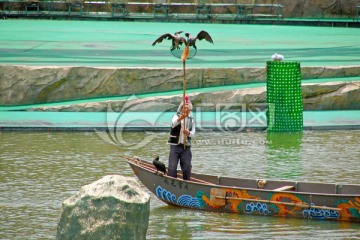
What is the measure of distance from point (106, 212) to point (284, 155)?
1036 centimetres

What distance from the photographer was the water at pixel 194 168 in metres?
13.0

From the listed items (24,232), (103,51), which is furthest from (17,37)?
(24,232)

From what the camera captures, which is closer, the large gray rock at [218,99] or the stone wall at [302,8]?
the large gray rock at [218,99]

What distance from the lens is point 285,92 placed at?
22.0m

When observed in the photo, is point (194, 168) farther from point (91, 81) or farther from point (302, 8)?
point (302, 8)

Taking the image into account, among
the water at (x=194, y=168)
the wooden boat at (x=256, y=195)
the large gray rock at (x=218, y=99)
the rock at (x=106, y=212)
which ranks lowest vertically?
the water at (x=194, y=168)

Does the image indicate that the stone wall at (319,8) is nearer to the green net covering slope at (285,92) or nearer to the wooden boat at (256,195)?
the green net covering slope at (285,92)

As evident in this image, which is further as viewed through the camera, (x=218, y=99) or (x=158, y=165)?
(x=218, y=99)

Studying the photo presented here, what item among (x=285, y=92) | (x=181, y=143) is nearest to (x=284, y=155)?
(x=285, y=92)

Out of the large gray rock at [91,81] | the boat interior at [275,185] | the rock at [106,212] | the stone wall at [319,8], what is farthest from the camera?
the stone wall at [319,8]

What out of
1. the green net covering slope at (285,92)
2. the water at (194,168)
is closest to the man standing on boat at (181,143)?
the water at (194,168)

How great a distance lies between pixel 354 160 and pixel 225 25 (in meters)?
15.8

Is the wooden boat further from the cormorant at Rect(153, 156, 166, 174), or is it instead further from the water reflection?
the water reflection

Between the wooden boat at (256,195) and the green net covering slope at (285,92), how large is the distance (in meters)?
7.23
